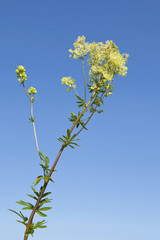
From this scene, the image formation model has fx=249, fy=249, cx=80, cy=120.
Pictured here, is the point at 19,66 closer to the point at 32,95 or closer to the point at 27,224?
the point at 32,95

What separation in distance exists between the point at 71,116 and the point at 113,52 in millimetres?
1680

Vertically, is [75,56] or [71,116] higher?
[75,56]

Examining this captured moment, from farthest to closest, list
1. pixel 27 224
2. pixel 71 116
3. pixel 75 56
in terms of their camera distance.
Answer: pixel 75 56 < pixel 71 116 < pixel 27 224

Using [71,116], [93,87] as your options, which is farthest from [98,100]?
[71,116]

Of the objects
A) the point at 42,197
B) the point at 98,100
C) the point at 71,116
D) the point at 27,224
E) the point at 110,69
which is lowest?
the point at 27,224

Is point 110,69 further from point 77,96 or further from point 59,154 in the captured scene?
point 59,154

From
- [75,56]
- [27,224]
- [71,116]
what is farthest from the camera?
[75,56]

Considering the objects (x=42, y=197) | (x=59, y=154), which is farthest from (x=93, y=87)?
(x=42, y=197)

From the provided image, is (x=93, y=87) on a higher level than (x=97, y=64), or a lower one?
lower

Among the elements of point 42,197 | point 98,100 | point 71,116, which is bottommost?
point 42,197

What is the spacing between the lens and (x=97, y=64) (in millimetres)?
5410

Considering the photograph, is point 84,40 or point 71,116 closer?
point 71,116

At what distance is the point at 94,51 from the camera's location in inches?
217

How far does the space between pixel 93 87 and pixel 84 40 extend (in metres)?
1.16
